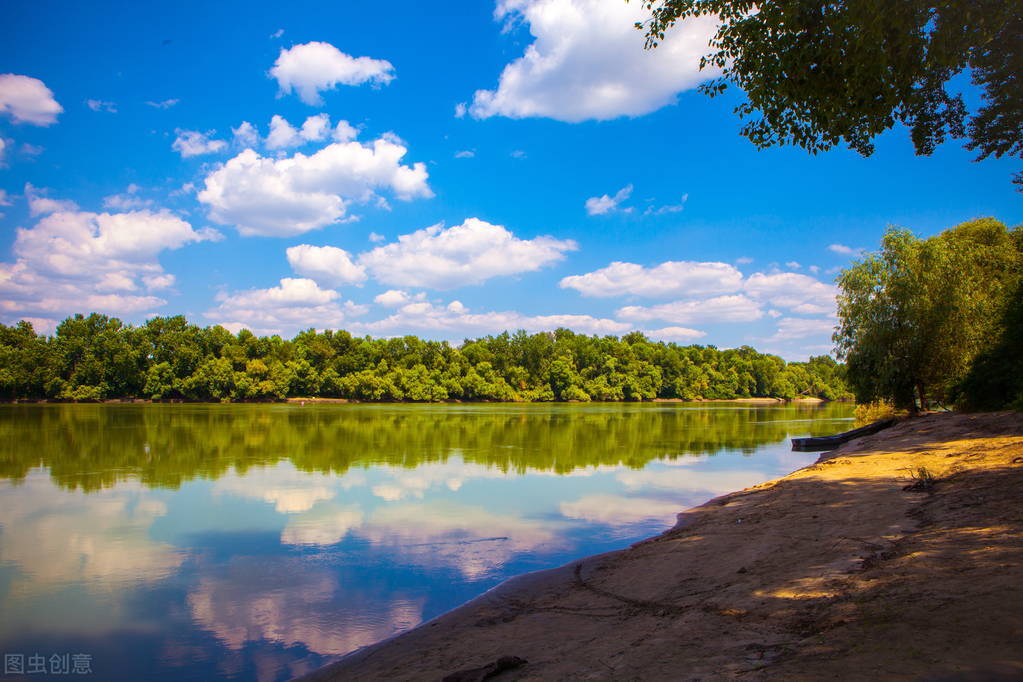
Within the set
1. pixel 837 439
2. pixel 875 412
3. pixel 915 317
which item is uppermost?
pixel 915 317

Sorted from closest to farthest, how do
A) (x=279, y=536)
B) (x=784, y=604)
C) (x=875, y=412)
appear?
1. (x=784, y=604)
2. (x=279, y=536)
3. (x=875, y=412)

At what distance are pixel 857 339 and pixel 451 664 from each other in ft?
106

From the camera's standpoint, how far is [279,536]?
519 inches

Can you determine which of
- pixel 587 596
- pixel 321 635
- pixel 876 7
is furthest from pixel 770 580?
pixel 876 7

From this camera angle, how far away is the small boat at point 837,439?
30375 millimetres

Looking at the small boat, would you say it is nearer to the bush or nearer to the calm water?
the calm water

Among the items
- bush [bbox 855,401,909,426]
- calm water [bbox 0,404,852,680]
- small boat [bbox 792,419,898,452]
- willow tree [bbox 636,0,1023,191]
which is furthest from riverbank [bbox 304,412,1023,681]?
bush [bbox 855,401,909,426]

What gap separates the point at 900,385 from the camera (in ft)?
102

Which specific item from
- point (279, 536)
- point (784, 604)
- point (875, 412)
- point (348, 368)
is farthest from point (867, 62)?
point (348, 368)

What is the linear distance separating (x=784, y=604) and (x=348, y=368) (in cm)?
12276

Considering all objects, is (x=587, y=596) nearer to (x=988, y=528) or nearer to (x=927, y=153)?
(x=988, y=528)

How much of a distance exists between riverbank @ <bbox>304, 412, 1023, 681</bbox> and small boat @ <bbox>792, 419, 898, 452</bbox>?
19917 mm

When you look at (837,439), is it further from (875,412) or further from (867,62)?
(867,62)

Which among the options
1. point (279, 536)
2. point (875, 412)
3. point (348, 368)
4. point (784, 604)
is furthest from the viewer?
point (348, 368)
